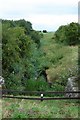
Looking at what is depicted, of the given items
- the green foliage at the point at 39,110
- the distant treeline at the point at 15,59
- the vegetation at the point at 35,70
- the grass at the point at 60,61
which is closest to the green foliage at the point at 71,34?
the vegetation at the point at 35,70

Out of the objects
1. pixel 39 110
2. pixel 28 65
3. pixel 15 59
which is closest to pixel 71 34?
pixel 28 65

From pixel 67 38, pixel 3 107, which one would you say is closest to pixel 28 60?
pixel 67 38

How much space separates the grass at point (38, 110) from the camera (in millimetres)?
8789

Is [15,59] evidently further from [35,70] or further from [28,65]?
[35,70]

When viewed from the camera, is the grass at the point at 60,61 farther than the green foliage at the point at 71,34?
No

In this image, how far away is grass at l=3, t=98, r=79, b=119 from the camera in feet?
28.8

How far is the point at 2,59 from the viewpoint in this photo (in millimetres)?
20453

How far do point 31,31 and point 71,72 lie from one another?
16438mm

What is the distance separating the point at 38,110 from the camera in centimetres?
916

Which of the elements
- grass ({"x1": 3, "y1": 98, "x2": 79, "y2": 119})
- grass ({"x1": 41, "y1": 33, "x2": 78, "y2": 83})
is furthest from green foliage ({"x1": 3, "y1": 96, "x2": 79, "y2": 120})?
grass ({"x1": 41, "y1": 33, "x2": 78, "y2": 83})

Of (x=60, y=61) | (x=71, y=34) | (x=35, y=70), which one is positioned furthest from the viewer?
(x=71, y=34)

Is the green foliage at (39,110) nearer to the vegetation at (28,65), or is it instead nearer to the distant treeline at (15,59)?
the vegetation at (28,65)

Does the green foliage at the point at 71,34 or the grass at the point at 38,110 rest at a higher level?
the green foliage at the point at 71,34

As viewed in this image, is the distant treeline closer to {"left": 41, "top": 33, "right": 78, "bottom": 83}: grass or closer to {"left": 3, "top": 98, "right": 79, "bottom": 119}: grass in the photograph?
{"left": 41, "top": 33, "right": 78, "bottom": 83}: grass
